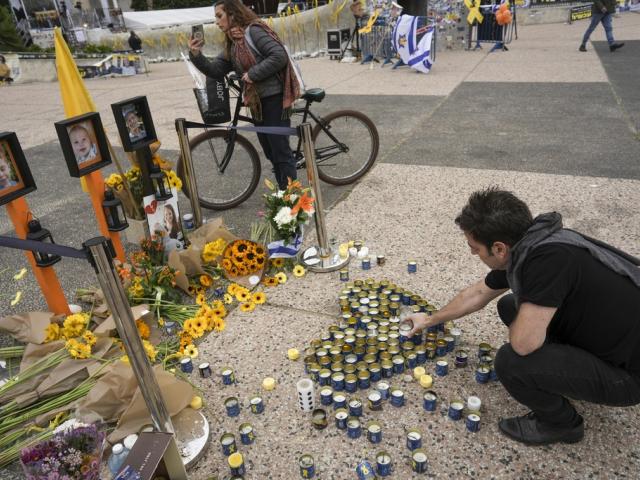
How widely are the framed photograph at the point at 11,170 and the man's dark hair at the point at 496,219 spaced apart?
253 centimetres

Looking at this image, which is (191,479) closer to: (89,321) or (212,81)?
(89,321)

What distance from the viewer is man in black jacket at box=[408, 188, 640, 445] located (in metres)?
1.84

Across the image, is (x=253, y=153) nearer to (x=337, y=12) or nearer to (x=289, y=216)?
(x=289, y=216)

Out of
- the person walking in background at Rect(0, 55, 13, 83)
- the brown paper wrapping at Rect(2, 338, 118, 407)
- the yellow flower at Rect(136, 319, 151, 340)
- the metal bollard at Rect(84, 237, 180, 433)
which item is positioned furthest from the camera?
the person walking in background at Rect(0, 55, 13, 83)

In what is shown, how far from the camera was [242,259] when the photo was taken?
3680 mm

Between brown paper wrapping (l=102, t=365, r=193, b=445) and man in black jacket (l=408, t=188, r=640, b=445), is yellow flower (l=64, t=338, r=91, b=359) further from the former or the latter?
man in black jacket (l=408, t=188, r=640, b=445)

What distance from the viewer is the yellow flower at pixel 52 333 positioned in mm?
3004

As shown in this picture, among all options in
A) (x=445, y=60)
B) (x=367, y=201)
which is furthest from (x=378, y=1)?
(x=367, y=201)

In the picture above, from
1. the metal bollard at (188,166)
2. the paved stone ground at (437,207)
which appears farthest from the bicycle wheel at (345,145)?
the metal bollard at (188,166)

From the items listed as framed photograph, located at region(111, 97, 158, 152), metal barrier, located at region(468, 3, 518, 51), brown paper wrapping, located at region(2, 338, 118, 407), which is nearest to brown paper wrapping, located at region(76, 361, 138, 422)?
brown paper wrapping, located at region(2, 338, 118, 407)

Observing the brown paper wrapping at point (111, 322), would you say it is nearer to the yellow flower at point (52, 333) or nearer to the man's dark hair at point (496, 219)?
the yellow flower at point (52, 333)

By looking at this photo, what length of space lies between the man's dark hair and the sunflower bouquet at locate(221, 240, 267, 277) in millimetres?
2011

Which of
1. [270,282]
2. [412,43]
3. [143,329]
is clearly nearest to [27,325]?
[143,329]

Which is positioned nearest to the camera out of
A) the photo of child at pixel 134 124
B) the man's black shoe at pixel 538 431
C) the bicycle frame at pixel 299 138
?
the man's black shoe at pixel 538 431
